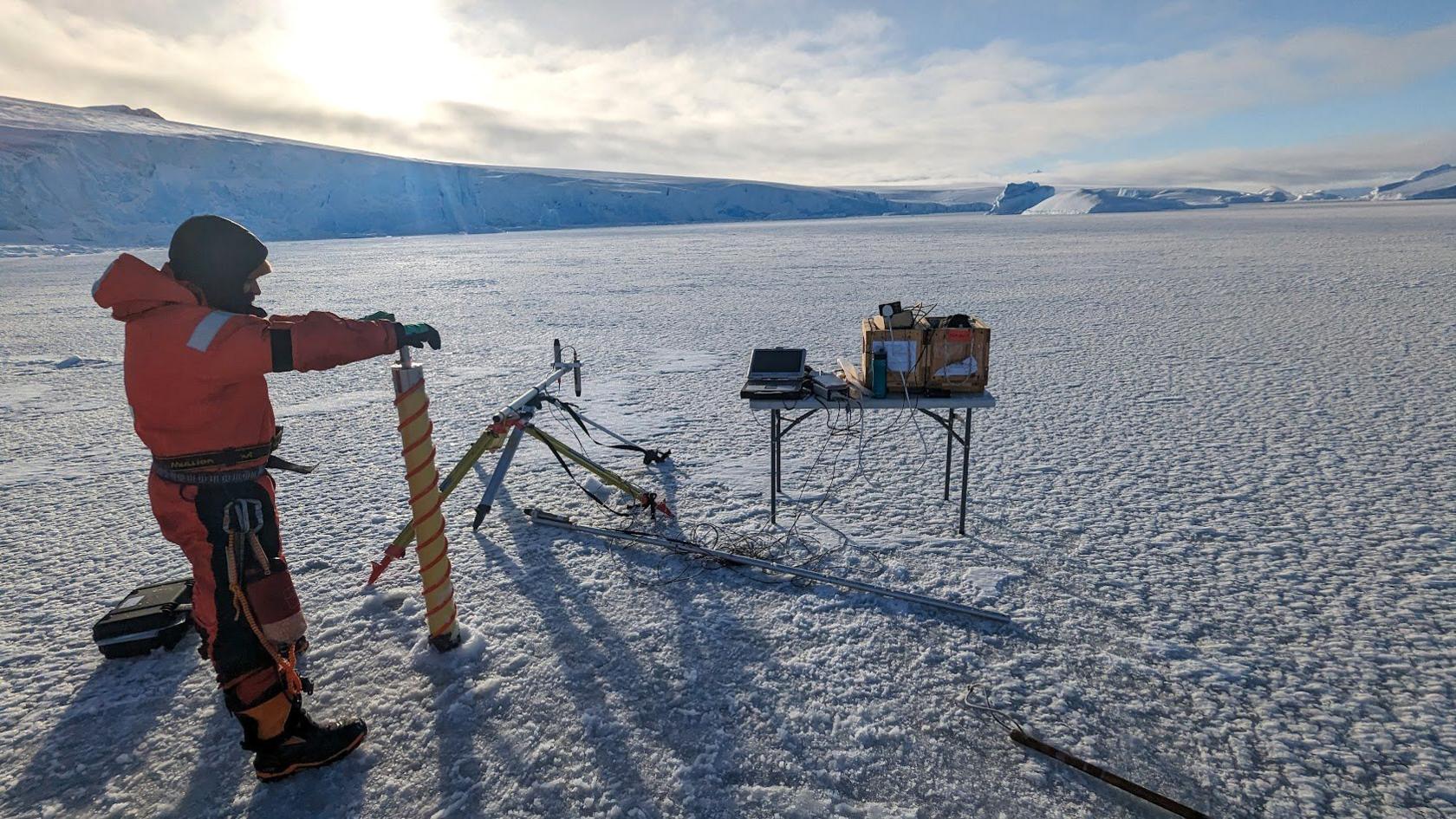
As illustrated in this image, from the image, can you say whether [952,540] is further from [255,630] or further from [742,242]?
[742,242]

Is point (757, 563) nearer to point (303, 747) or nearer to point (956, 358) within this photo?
point (956, 358)

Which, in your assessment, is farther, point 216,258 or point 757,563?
point 757,563

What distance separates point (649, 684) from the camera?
2879 millimetres

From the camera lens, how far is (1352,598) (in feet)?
10.8

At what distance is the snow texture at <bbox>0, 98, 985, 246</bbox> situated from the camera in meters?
48.1

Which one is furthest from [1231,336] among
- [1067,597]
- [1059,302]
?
[1067,597]

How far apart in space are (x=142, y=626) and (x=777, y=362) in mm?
3450

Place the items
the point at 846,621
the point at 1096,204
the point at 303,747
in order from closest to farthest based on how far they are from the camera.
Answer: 1. the point at 303,747
2. the point at 846,621
3. the point at 1096,204

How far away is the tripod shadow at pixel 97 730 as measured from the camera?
241 centimetres

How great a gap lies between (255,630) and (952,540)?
11.1ft

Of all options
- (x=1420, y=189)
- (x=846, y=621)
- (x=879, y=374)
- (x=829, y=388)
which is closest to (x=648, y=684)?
(x=846, y=621)

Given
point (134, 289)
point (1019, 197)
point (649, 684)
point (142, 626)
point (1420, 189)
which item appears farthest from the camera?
point (1420, 189)

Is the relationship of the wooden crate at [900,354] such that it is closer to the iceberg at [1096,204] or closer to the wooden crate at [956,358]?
the wooden crate at [956,358]

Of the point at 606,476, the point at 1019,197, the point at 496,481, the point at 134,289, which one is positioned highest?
the point at 1019,197
